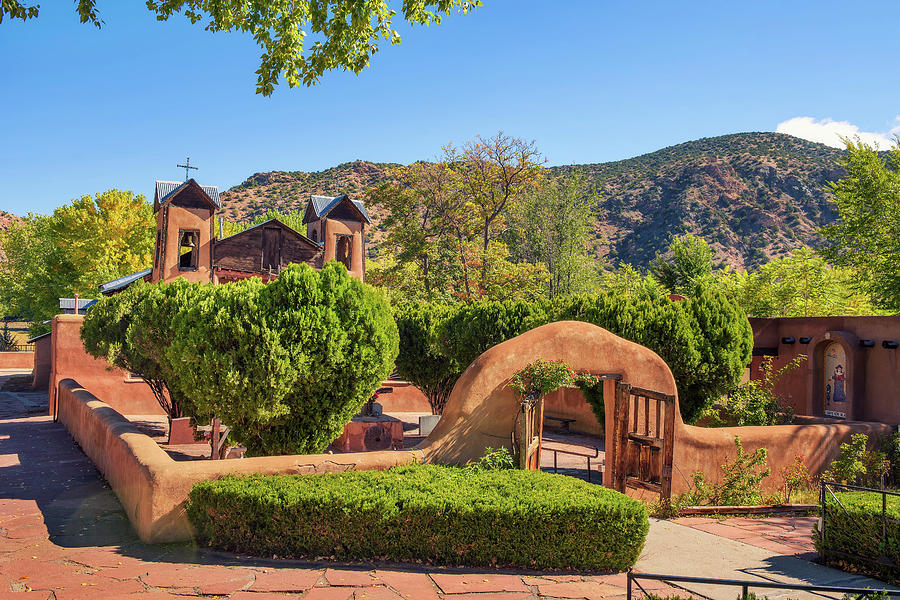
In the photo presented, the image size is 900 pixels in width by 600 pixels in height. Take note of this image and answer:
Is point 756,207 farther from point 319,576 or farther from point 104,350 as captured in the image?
point 319,576

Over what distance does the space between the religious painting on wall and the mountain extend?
154ft

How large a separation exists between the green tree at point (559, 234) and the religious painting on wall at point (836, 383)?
93.8ft

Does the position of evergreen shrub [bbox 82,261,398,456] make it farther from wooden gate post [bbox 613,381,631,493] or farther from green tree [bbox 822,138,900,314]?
green tree [bbox 822,138,900,314]

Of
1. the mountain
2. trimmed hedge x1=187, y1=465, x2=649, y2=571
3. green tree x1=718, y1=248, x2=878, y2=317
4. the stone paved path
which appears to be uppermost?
the mountain

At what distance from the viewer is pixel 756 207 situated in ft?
240

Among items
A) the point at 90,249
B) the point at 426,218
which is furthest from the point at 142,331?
the point at 90,249

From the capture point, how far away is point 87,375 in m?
24.2

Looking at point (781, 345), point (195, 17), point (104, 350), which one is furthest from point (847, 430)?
point (104, 350)

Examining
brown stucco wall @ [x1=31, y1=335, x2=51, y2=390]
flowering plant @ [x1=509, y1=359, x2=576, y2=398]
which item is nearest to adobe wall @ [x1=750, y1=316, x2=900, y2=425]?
flowering plant @ [x1=509, y1=359, x2=576, y2=398]

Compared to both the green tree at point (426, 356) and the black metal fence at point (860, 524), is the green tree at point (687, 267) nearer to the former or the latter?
the green tree at point (426, 356)

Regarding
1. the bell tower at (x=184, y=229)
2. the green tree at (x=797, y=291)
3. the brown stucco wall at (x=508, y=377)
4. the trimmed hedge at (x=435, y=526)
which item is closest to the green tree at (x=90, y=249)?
the bell tower at (x=184, y=229)

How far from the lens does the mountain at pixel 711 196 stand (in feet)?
229

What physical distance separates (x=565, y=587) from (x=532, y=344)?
5226mm

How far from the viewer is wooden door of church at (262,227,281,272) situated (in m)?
29.5
